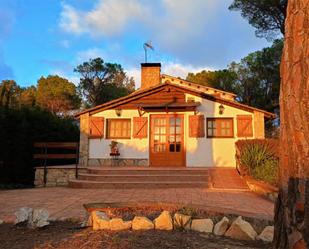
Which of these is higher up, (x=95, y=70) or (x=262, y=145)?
(x=95, y=70)

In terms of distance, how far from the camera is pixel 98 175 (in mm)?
10492

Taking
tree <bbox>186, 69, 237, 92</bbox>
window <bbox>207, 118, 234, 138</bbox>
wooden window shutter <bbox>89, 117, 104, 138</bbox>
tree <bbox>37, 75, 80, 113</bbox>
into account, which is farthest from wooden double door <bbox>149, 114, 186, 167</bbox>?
tree <bbox>37, 75, 80, 113</bbox>

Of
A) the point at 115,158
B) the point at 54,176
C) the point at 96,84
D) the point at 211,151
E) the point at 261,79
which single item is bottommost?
the point at 54,176

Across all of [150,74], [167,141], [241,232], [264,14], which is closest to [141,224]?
[241,232]

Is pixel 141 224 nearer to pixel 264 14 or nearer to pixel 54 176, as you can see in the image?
pixel 54 176

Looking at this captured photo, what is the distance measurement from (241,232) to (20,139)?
404 inches

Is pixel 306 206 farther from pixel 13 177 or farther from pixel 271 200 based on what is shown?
pixel 13 177

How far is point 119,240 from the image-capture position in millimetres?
3188

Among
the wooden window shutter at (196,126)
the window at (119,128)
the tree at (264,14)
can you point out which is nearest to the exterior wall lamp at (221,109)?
the wooden window shutter at (196,126)

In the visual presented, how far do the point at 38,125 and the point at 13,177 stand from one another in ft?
7.18

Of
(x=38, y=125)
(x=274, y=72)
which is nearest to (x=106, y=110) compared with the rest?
(x=38, y=125)

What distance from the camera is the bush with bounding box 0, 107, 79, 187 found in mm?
11594

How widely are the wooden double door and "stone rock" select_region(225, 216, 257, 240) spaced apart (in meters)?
9.74

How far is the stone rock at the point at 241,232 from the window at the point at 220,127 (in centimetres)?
995
